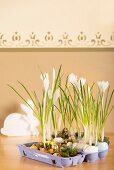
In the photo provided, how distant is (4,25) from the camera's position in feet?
5.45

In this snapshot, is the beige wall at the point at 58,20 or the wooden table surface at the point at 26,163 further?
the beige wall at the point at 58,20

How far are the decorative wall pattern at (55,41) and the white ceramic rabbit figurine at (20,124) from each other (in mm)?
282

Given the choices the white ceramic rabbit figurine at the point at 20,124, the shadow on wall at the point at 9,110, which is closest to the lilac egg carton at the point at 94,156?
the white ceramic rabbit figurine at the point at 20,124

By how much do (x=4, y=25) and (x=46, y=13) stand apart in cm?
19

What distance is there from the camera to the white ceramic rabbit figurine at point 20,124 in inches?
63.2

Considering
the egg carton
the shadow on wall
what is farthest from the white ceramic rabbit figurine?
the egg carton

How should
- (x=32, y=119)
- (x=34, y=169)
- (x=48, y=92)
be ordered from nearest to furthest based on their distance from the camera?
(x=34, y=169)
(x=48, y=92)
(x=32, y=119)

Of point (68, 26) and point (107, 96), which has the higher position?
point (68, 26)

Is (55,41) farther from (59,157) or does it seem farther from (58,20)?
(59,157)

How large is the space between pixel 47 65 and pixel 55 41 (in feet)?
0.38

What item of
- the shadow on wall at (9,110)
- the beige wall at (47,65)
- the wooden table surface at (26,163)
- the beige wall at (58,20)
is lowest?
the wooden table surface at (26,163)

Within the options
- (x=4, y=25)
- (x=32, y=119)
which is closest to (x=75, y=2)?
(x=4, y=25)

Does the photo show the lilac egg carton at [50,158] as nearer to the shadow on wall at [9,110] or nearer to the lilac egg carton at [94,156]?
the lilac egg carton at [94,156]

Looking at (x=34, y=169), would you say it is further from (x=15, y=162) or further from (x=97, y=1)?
(x=97, y=1)
